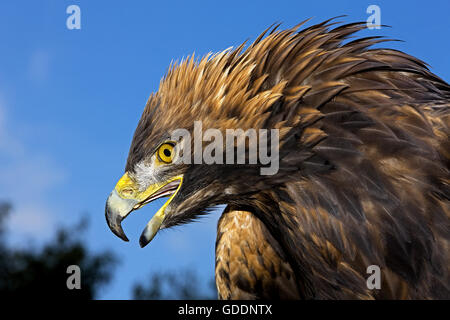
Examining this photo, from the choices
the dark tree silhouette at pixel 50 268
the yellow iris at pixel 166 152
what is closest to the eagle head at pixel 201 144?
the yellow iris at pixel 166 152

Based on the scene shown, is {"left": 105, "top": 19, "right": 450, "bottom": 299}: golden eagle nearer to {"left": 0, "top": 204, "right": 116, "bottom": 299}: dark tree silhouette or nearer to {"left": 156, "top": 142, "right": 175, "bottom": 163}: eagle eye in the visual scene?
{"left": 156, "top": 142, "right": 175, "bottom": 163}: eagle eye

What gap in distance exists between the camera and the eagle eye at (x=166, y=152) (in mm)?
4668

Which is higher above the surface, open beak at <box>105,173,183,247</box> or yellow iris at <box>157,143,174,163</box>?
yellow iris at <box>157,143,174,163</box>

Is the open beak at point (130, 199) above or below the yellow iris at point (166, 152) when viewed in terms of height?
below

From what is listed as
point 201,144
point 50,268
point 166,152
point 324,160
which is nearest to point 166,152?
point 166,152

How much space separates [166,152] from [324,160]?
1.38 meters

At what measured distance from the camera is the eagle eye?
4668 mm

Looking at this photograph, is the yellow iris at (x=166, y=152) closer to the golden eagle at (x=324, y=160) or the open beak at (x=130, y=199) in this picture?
the golden eagle at (x=324, y=160)

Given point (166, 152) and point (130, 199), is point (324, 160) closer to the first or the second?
point (166, 152)

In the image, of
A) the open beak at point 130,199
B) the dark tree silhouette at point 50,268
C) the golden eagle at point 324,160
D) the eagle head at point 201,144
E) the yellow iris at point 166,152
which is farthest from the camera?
the dark tree silhouette at point 50,268

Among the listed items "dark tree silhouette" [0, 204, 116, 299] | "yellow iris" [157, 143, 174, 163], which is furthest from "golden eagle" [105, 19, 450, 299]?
"dark tree silhouette" [0, 204, 116, 299]

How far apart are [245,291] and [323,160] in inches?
73.8
